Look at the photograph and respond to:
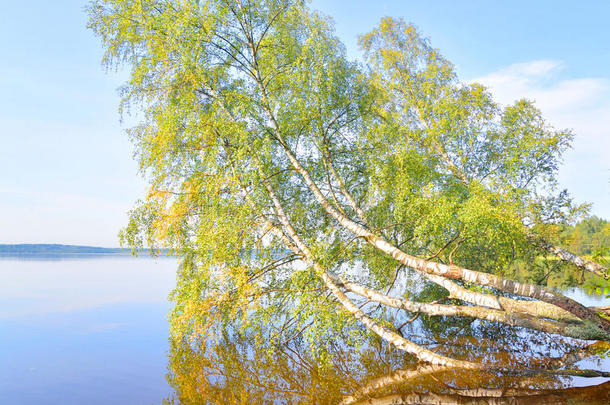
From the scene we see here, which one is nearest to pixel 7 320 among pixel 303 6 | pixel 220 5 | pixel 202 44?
pixel 202 44

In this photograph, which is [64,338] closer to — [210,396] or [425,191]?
[210,396]

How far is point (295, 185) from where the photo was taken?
13125 millimetres

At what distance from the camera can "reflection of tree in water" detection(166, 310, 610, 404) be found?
8.14m

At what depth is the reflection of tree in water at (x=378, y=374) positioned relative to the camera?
8.14 m

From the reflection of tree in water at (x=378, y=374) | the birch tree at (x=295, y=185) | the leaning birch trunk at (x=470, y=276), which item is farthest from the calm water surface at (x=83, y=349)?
the leaning birch trunk at (x=470, y=276)

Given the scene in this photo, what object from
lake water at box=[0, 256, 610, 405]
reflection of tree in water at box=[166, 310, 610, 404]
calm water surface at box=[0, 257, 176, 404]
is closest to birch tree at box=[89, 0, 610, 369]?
reflection of tree in water at box=[166, 310, 610, 404]

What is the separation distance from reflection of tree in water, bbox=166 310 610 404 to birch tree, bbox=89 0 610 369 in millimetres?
679

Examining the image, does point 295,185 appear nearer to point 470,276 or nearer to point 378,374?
point 378,374

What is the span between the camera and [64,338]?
14.7 metres

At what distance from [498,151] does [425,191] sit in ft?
21.8

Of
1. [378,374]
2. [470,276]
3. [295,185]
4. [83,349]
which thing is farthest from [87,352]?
[470,276]

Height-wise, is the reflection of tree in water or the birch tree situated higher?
the birch tree

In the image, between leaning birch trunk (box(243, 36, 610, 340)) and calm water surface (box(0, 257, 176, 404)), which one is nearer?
leaning birch trunk (box(243, 36, 610, 340))

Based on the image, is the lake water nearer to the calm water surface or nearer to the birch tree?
the calm water surface
